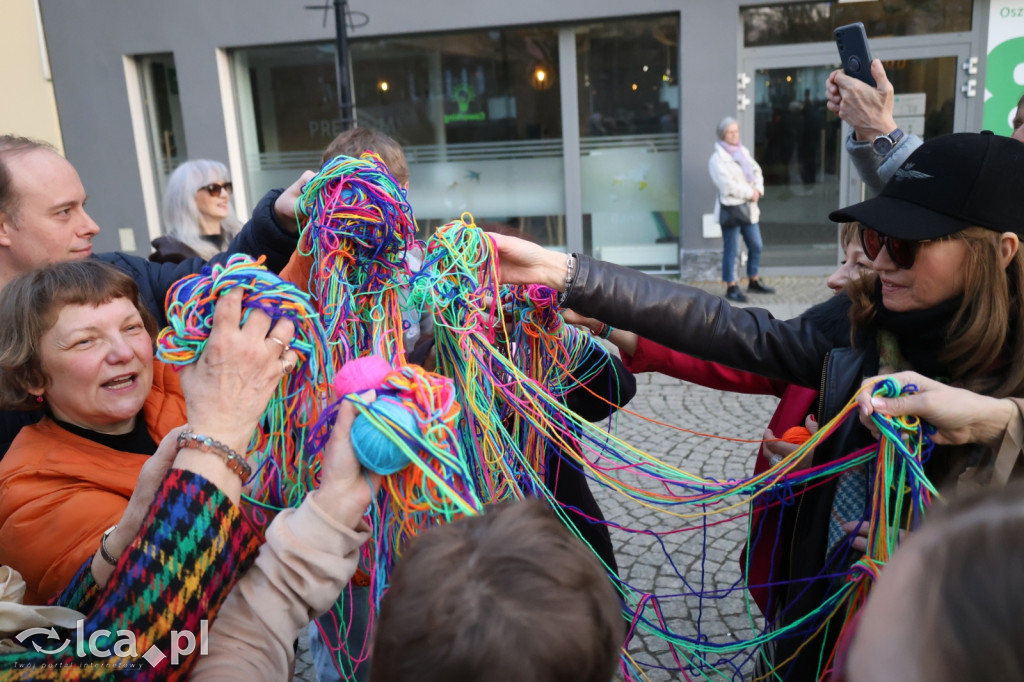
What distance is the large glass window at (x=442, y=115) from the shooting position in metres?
8.34

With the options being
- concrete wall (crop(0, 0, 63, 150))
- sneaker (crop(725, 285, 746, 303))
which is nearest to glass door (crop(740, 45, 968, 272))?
sneaker (crop(725, 285, 746, 303))

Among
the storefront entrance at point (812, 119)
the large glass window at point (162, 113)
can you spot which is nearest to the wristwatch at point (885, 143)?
the storefront entrance at point (812, 119)

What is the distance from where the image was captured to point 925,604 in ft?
2.22

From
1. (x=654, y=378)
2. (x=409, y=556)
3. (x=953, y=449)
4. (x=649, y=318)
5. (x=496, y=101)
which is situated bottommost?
(x=654, y=378)

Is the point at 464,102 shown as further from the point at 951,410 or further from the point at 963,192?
the point at 951,410

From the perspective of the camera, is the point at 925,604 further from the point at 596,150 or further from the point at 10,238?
the point at 596,150

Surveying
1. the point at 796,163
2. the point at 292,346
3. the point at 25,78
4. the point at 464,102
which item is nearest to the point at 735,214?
the point at 796,163

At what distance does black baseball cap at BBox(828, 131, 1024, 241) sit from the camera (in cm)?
140

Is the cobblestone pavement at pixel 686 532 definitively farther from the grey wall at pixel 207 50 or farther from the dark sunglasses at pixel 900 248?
the grey wall at pixel 207 50

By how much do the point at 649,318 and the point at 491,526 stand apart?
86 cm

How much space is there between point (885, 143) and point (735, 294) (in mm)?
5401

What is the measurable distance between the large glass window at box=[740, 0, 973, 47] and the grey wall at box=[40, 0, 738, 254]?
42cm

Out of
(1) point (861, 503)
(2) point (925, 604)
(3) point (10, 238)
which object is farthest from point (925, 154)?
(3) point (10, 238)

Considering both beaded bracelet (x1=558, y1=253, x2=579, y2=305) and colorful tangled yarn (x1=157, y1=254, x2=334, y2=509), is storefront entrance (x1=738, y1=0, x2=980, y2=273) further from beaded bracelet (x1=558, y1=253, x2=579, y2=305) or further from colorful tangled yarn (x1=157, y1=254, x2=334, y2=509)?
colorful tangled yarn (x1=157, y1=254, x2=334, y2=509)
